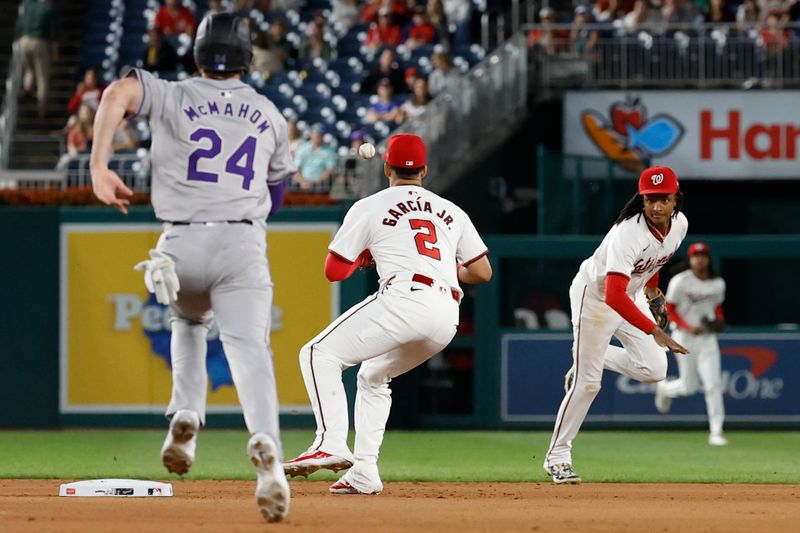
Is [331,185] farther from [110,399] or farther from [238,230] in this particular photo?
[238,230]

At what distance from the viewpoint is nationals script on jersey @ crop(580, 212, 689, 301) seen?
29.8 feet

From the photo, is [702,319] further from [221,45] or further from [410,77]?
[221,45]

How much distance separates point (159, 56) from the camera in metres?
20.2

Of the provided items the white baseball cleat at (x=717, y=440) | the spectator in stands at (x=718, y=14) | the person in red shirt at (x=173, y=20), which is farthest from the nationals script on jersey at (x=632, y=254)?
the person in red shirt at (x=173, y=20)

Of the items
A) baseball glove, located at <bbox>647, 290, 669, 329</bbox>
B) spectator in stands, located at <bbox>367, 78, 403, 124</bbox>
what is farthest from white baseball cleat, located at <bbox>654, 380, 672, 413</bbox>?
spectator in stands, located at <bbox>367, 78, 403, 124</bbox>

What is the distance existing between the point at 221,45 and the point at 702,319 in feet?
27.7

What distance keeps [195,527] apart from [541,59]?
549 inches

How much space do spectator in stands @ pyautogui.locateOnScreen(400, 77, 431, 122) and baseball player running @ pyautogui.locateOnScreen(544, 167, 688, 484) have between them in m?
8.92

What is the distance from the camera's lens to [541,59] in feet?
64.2

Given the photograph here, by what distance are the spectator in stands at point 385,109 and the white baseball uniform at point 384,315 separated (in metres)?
10.3

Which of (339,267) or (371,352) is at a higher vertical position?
(339,267)

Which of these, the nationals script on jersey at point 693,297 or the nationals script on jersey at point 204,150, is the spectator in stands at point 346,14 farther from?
the nationals script on jersey at point 204,150

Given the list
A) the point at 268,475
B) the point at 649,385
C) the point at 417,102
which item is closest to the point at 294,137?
the point at 417,102

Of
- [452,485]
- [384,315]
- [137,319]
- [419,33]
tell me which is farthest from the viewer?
[419,33]
